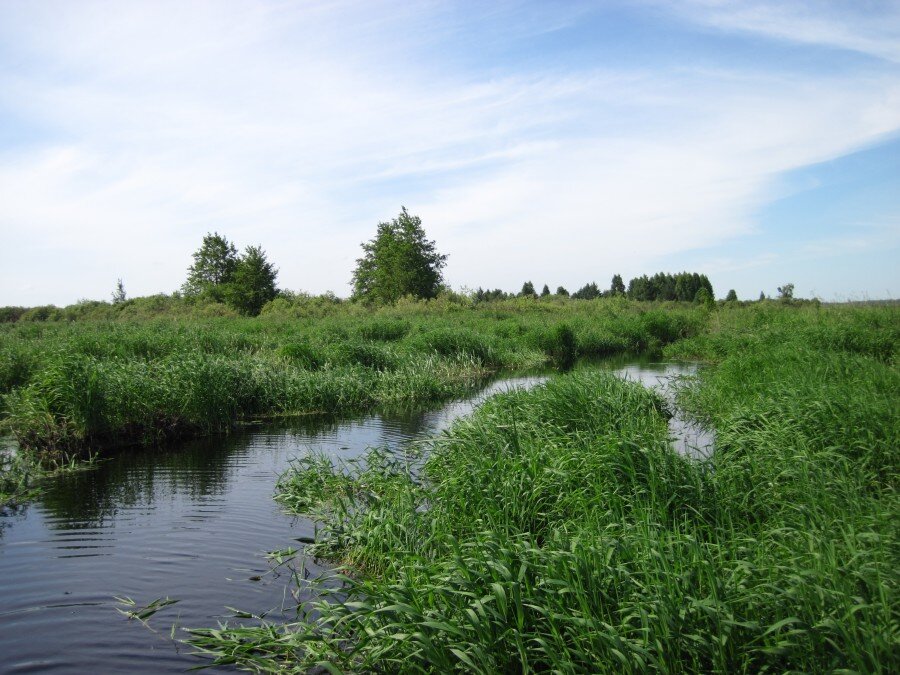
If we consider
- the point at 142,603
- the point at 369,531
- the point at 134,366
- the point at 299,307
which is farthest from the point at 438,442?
the point at 299,307

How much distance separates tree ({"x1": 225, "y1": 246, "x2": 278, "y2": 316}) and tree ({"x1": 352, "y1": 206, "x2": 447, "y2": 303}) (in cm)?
820

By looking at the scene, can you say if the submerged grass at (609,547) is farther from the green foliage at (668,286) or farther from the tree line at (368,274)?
the green foliage at (668,286)

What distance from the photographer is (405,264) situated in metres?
47.7

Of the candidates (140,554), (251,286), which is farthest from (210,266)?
(140,554)

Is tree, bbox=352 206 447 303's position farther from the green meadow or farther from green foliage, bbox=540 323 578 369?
the green meadow

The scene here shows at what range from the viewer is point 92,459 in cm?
994

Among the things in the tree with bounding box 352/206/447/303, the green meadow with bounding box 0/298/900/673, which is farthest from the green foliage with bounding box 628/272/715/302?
the green meadow with bounding box 0/298/900/673

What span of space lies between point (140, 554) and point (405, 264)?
137 ft

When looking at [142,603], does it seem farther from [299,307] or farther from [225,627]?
[299,307]

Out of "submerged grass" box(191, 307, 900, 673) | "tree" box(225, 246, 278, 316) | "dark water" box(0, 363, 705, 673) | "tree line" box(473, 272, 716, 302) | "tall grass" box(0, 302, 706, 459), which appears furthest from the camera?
"tree line" box(473, 272, 716, 302)

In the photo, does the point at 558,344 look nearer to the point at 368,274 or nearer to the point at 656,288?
the point at 368,274

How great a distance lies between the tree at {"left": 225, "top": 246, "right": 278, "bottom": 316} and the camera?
4350 centimetres

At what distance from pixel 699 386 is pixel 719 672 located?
11244 mm

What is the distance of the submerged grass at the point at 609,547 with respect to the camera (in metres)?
3.52
